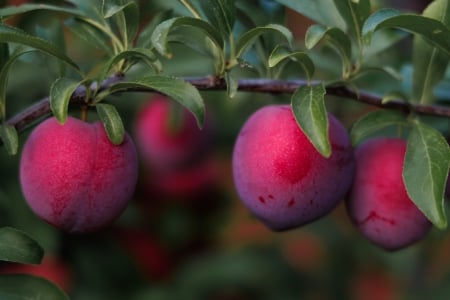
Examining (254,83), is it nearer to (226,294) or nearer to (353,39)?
(353,39)

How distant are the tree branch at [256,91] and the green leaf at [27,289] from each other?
0.49 ft

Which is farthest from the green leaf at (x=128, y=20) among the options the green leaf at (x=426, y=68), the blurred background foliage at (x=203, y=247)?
the blurred background foliage at (x=203, y=247)

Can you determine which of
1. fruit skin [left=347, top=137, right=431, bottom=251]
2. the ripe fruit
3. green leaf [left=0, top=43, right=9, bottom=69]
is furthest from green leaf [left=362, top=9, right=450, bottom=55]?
the ripe fruit

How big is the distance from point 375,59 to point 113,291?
75 centimetres

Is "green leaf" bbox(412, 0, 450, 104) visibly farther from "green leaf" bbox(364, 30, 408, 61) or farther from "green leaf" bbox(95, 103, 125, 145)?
"green leaf" bbox(95, 103, 125, 145)

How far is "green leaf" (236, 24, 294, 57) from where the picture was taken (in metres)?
0.80

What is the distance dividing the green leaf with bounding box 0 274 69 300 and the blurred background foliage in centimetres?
56

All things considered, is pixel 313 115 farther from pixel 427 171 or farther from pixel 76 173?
pixel 76 173

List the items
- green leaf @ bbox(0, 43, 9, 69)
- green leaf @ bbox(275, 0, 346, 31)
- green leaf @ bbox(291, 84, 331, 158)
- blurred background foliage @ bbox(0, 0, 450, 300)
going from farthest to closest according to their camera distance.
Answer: blurred background foliage @ bbox(0, 0, 450, 300) < green leaf @ bbox(275, 0, 346, 31) < green leaf @ bbox(0, 43, 9, 69) < green leaf @ bbox(291, 84, 331, 158)

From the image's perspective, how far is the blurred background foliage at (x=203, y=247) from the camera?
1.47 m

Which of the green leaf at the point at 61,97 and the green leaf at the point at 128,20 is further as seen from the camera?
the green leaf at the point at 128,20

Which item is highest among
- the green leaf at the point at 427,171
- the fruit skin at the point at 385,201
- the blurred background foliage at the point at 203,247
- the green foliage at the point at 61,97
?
the green foliage at the point at 61,97

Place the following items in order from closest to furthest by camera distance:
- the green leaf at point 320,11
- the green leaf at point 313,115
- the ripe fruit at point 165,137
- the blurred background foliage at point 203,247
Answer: the green leaf at point 313,115 < the green leaf at point 320,11 < the blurred background foliage at point 203,247 < the ripe fruit at point 165,137

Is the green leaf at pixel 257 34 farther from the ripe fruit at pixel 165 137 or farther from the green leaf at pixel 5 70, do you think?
the ripe fruit at pixel 165 137
